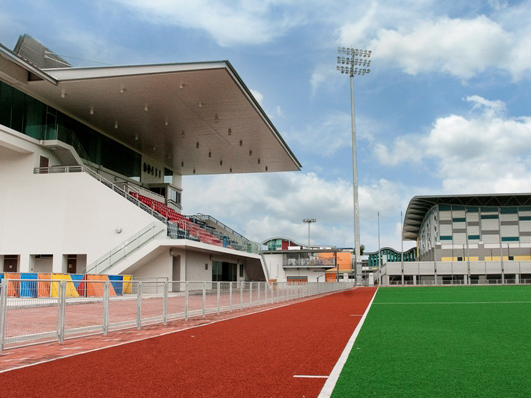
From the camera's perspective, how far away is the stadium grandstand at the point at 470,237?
265 ft

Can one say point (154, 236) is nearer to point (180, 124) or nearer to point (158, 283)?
point (180, 124)

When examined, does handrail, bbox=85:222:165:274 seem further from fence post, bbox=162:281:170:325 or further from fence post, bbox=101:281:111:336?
fence post, bbox=101:281:111:336

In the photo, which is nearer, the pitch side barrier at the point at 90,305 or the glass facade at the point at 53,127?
the pitch side barrier at the point at 90,305

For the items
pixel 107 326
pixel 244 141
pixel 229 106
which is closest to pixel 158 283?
pixel 107 326

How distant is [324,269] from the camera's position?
65.6m

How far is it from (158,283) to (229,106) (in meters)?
18.4

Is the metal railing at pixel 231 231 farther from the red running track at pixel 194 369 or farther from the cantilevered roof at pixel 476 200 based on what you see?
the cantilevered roof at pixel 476 200

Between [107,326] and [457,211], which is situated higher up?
[457,211]

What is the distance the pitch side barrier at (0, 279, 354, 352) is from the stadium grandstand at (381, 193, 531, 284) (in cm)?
6766

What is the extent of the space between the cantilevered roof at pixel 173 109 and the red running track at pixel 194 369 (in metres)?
17.6

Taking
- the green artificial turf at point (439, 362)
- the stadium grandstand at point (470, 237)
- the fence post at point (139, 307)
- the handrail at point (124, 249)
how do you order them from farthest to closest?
the stadium grandstand at point (470, 237)
the handrail at point (124, 249)
the fence post at point (139, 307)
the green artificial turf at point (439, 362)

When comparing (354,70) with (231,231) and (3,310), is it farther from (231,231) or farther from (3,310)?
(3,310)

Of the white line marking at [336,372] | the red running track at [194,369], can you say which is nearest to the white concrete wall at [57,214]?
the red running track at [194,369]

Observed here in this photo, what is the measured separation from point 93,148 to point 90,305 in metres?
25.5
